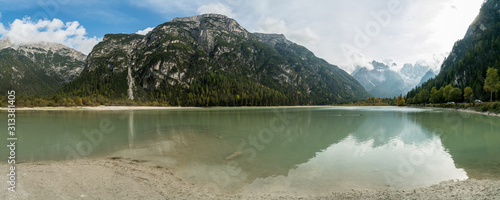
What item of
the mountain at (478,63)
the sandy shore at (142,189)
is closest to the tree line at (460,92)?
the mountain at (478,63)

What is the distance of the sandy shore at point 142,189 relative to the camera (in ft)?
27.6

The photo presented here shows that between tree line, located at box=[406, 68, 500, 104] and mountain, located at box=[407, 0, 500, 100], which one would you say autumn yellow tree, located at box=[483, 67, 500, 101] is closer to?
tree line, located at box=[406, 68, 500, 104]

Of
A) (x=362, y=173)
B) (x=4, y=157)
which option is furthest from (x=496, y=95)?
(x=4, y=157)

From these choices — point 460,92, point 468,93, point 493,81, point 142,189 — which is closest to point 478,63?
point 460,92

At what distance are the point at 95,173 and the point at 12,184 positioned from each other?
293cm

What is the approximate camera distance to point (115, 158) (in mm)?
15516

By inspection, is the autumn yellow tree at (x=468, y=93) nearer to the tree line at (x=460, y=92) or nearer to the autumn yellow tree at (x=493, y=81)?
the tree line at (x=460, y=92)

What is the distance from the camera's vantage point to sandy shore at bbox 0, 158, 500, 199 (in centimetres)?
842

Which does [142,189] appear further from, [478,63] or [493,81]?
[478,63]

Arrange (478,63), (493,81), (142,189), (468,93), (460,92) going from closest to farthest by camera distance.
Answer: (142,189) → (493,81) → (468,93) → (460,92) → (478,63)

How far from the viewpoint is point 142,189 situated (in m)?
9.24

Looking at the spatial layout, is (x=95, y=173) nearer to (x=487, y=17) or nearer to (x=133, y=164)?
(x=133, y=164)

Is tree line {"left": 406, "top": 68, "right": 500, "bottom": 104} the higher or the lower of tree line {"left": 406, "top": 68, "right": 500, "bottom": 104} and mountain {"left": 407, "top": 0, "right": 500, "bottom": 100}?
the lower

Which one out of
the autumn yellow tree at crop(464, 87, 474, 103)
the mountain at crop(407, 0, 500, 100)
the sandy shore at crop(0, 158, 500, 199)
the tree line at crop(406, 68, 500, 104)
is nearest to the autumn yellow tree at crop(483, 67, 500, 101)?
the tree line at crop(406, 68, 500, 104)
